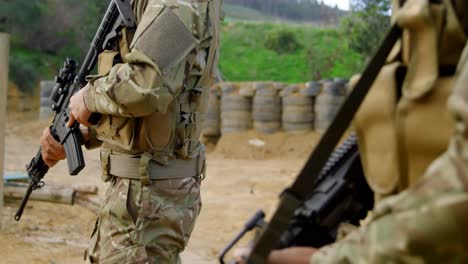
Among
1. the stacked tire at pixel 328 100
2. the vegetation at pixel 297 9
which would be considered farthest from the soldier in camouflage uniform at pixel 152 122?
the vegetation at pixel 297 9

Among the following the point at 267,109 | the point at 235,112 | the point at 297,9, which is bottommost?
the point at 297,9

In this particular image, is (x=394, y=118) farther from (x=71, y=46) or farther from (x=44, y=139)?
(x=71, y=46)

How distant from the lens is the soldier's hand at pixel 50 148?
3277mm

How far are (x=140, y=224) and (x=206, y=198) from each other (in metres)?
5.78

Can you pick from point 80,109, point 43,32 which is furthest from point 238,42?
point 80,109

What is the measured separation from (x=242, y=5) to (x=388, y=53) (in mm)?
32991

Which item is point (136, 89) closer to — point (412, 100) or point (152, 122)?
point (152, 122)

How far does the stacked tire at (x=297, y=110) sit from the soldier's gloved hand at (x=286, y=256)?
1125 cm

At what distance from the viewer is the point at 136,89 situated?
264 cm

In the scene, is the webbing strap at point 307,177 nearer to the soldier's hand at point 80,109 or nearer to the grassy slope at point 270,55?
the soldier's hand at point 80,109

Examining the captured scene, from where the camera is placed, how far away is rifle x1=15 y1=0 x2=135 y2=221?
2.93 meters

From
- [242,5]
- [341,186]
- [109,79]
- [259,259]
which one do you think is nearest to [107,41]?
[109,79]

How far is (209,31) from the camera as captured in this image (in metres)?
2.91

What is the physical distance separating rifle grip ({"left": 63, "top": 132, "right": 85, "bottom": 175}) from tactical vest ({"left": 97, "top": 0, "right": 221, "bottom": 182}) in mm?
223
